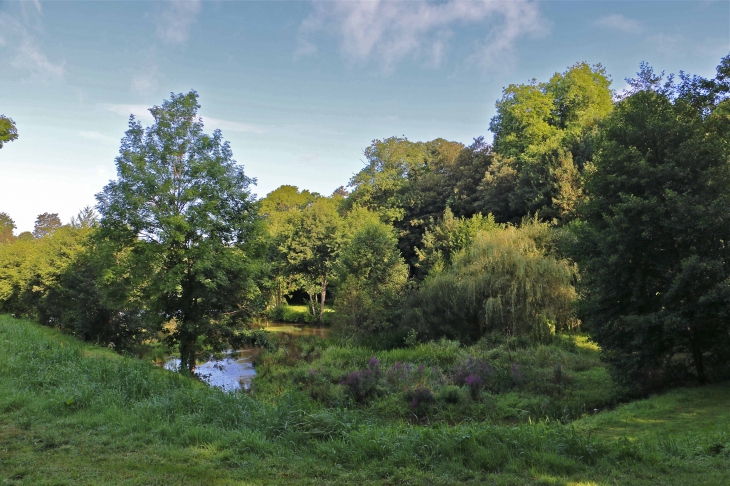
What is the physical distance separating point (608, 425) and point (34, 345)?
1413cm

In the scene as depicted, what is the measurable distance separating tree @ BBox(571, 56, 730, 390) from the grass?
279cm

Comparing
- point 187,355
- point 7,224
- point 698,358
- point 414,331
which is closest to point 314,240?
point 414,331

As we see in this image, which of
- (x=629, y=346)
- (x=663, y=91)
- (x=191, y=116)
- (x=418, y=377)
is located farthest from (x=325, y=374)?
(x=663, y=91)

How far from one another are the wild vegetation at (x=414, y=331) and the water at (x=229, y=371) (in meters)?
0.79

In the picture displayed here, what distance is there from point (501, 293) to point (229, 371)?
42.3ft

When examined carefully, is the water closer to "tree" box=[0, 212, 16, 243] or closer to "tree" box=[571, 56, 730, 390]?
"tree" box=[571, 56, 730, 390]

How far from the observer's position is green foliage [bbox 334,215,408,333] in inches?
953

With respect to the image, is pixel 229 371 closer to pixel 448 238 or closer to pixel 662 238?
pixel 448 238

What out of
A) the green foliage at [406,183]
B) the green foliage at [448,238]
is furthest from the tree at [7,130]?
the green foliage at [406,183]

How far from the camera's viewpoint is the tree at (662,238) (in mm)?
10328

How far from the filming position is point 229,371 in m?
20.8

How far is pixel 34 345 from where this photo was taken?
1221 cm

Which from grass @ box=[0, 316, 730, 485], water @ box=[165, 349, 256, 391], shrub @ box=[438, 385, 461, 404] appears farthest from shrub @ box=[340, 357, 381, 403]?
grass @ box=[0, 316, 730, 485]

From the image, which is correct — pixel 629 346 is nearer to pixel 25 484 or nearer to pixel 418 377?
pixel 418 377
